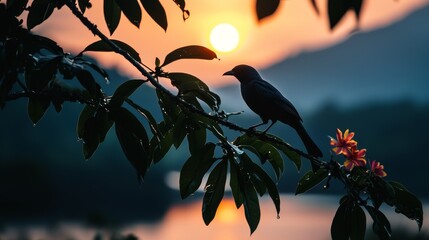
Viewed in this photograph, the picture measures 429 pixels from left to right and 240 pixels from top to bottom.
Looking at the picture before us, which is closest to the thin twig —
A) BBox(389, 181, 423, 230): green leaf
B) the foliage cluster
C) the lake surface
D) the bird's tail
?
the foliage cluster

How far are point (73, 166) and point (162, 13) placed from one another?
38.0m

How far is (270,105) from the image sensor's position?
338cm

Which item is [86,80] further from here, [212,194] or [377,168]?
[377,168]

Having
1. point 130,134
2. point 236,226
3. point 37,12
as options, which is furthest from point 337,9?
point 236,226

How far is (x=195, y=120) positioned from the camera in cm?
226

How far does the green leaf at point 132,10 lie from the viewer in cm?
192

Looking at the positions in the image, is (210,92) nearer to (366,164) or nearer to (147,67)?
(147,67)

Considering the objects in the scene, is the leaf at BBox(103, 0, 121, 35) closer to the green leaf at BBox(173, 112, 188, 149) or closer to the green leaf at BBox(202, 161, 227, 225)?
the green leaf at BBox(173, 112, 188, 149)

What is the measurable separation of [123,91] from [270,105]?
1.38 m

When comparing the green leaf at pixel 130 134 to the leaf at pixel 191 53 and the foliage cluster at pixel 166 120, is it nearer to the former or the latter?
the foliage cluster at pixel 166 120

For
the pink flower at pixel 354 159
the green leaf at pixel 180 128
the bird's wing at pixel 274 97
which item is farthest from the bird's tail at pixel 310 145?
the green leaf at pixel 180 128

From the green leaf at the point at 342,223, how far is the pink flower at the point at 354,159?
0.13 m

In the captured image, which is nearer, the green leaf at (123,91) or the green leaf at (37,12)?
the green leaf at (123,91)

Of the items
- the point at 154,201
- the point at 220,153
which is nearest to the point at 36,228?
the point at 154,201
